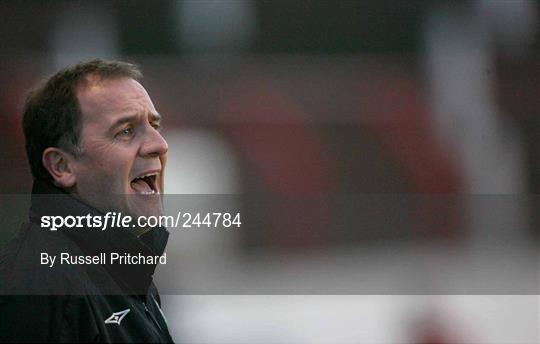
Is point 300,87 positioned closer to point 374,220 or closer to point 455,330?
point 374,220

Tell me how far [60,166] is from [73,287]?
10.0 inches

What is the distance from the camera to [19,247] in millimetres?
1160

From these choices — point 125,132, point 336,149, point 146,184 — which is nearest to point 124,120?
point 125,132

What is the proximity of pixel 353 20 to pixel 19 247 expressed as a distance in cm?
92

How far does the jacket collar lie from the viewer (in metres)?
1.20

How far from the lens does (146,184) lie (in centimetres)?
132

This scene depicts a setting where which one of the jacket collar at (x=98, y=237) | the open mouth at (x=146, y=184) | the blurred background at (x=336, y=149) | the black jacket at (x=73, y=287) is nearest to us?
the black jacket at (x=73, y=287)

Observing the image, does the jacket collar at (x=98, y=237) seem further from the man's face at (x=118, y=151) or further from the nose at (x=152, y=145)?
the nose at (x=152, y=145)

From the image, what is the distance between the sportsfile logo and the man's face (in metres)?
0.21

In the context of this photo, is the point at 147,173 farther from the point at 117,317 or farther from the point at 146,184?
the point at 117,317

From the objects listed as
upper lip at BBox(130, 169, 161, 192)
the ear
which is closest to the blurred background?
upper lip at BBox(130, 169, 161, 192)

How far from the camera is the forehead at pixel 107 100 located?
1256 mm

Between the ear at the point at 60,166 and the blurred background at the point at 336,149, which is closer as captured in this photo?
the ear at the point at 60,166

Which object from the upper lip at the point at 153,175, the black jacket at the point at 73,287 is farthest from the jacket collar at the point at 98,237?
the upper lip at the point at 153,175
